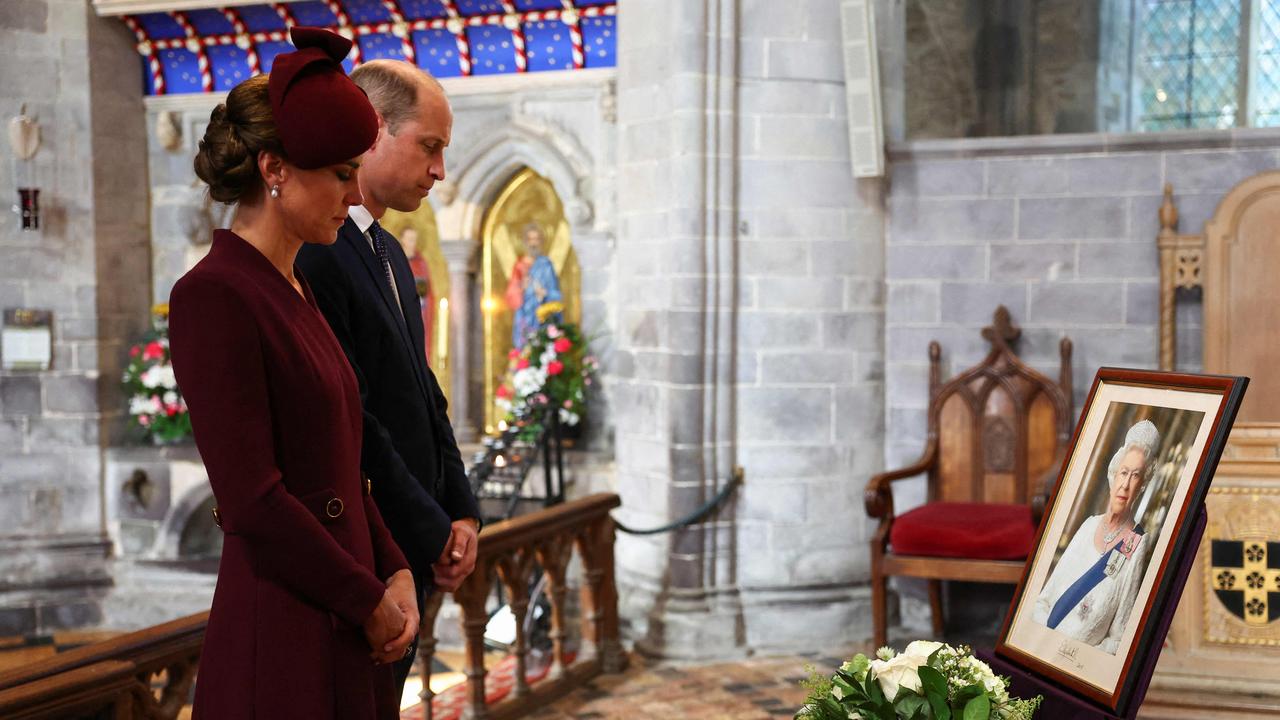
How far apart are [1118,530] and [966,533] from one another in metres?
2.25

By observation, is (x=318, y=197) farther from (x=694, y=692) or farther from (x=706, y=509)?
(x=706, y=509)

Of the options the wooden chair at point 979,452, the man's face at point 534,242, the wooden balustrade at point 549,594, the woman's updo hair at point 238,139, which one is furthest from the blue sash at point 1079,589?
the man's face at point 534,242

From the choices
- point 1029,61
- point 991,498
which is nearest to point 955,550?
point 991,498

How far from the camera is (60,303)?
7.45 meters

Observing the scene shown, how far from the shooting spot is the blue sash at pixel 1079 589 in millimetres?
2207

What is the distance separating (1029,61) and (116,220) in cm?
542

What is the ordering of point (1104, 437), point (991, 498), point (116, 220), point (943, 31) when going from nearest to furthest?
point (1104, 437)
point (991, 498)
point (943, 31)
point (116, 220)

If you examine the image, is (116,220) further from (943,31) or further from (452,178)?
(943,31)

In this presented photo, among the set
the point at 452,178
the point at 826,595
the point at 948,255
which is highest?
the point at 452,178

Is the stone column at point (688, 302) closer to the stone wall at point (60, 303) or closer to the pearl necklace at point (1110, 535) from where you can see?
the pearl necklace at point (1110, 535)

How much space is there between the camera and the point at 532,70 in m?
7.02

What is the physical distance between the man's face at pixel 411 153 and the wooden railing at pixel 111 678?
0.90m

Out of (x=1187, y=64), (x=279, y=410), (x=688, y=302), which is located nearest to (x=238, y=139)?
(x=279, y=410)

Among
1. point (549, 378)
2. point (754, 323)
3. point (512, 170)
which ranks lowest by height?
point (549, 378)
